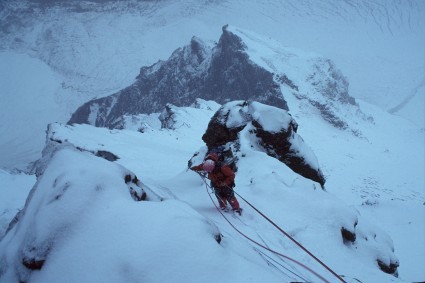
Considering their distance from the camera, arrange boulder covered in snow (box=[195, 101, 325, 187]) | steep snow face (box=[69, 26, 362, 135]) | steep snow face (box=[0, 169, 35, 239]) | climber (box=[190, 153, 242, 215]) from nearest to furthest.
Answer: climber (box=[190, 153, 242, 215]) → steep snow face (box=[0, 169, 35, 239]) → boulder covered in snow (box=[195, 101, 325, 187]) → steep snow face (box=[69, 26, 362, 135])

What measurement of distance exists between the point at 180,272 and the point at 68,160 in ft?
9.40

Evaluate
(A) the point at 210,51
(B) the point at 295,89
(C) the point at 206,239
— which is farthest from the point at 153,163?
(A) the point at 210,51

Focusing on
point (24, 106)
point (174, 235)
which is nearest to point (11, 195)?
point (174, 235)

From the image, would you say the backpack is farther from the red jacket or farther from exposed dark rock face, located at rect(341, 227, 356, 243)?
exposed dark rock face, located at rect(341, 227, 356, 243)

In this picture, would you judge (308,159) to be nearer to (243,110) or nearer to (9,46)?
(243,110)

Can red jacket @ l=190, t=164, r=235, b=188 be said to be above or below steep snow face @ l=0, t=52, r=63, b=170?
above

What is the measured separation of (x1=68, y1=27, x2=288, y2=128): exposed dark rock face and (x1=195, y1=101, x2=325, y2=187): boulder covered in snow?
101 ft

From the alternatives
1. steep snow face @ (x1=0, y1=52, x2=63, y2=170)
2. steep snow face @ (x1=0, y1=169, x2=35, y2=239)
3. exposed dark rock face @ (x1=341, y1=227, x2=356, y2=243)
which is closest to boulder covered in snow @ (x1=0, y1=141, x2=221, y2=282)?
exposed dark rock face @ (x1=341, y1=227, x2=356, y2=243)

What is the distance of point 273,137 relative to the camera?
11633 mm

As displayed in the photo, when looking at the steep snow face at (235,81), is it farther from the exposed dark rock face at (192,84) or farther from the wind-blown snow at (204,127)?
the wind-blown snow at (204,127)

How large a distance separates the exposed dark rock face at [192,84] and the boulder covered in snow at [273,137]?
30.8 meters

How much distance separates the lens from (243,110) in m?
12.8

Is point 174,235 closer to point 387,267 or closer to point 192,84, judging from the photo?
point 387,267

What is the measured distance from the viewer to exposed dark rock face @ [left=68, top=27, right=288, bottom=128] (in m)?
50.2
